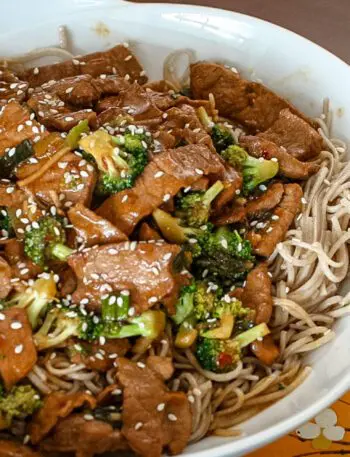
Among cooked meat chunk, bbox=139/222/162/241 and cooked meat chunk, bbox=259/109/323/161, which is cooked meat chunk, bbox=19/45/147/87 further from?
cooked meat chunk, bbox=139/222/162/241

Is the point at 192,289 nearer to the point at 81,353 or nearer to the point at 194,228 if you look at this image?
the point at 194,228

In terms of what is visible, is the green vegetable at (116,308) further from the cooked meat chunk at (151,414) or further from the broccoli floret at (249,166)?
the broccoli floret at (249,166)

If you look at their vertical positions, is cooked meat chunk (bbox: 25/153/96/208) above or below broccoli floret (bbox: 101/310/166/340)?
above

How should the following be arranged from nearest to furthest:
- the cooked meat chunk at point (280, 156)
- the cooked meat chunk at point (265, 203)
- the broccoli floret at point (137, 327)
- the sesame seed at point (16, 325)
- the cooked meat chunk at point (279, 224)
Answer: the sesame seed at point (16, 325) < the broccoli floret at point (137, 327) < the cooked meat chunk at point (279, 224) < the cooked meat chunk at point (265, 203) < the cooked meat chunk at point (280, 156)

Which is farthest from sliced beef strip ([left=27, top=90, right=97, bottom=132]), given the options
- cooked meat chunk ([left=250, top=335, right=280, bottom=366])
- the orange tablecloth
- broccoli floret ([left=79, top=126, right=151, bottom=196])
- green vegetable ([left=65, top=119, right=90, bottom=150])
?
the orange tablecloth

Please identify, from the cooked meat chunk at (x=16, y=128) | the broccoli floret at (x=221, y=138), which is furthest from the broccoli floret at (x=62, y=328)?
the broccoli floret at (x=221, y=138)

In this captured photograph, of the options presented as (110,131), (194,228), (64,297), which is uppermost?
(110,131)

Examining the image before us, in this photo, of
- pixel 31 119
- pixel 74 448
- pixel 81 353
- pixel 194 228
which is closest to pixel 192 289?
pixel 194 228
